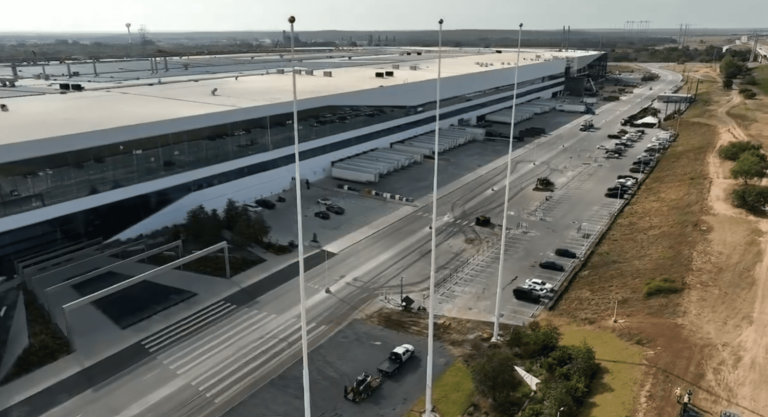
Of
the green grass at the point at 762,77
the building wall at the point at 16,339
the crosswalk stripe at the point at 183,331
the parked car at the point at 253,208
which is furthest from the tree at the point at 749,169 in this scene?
the green grass at the point at 762,77

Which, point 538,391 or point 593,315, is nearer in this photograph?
point 538,391

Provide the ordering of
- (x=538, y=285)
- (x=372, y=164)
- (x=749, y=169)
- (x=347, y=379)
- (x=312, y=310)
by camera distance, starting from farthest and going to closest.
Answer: (x=372, y=164)
(x=749, y=169)
(x=538, y=285)
(x=312, y=310)
(x=347, y=379)

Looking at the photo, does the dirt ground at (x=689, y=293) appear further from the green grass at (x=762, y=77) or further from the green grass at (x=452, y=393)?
the green grass at (x=762, y=77)

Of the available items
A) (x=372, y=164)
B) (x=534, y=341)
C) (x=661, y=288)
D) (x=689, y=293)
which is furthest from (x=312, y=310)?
(x=372, y=164)

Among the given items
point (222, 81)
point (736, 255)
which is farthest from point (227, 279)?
point (222, 81)

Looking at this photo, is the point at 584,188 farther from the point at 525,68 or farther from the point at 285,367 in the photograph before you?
the point at 525,68

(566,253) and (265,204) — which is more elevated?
(265,204)

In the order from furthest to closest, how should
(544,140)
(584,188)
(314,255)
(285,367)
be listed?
(544,140) → (584,188) → (314,255) → (285,367)

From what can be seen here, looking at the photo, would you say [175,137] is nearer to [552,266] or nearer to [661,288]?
[552,266]
